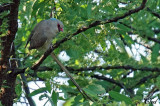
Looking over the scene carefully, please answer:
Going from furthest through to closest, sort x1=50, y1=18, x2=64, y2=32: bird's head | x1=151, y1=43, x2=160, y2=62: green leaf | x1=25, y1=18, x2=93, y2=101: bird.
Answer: x1=151, y1=43, x2=160, y2=62: green leaf
x1=25, y1=18, x2=93, y2=101: bird
x1=50, y1=18, x2=64, y2=32: bird's head

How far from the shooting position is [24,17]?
16.6 feet

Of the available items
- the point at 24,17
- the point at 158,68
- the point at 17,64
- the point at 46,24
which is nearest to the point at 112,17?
the point at 46,24

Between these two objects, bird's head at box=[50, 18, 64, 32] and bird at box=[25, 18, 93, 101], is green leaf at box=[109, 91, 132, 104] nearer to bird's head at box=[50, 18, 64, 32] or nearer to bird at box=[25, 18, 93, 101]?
bird's head at box=[50, 18, 64, 32]

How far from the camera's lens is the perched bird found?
14.2 ft

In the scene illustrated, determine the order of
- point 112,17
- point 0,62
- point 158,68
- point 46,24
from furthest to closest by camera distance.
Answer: point 158,68, point 46,24, point 0,62, point 112,17

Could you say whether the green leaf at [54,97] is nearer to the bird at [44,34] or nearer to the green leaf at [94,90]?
the green leaf at [94,90]

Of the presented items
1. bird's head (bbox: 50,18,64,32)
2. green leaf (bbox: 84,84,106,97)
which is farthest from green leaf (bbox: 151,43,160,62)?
green leaf (bbox: 84,84,106,97)

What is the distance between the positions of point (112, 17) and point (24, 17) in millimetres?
2257

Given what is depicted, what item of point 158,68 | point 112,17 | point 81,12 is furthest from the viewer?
point 158,68

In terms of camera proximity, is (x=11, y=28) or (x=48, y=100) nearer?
(x=11, y=28)

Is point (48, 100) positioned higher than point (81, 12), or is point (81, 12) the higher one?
point (81, 12)

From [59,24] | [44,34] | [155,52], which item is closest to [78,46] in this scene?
[59,24]

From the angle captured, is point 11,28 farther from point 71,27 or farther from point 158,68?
point 158,68

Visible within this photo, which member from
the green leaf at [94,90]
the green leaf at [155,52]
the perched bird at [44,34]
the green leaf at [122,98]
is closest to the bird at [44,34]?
the perched bird at [44,34]
